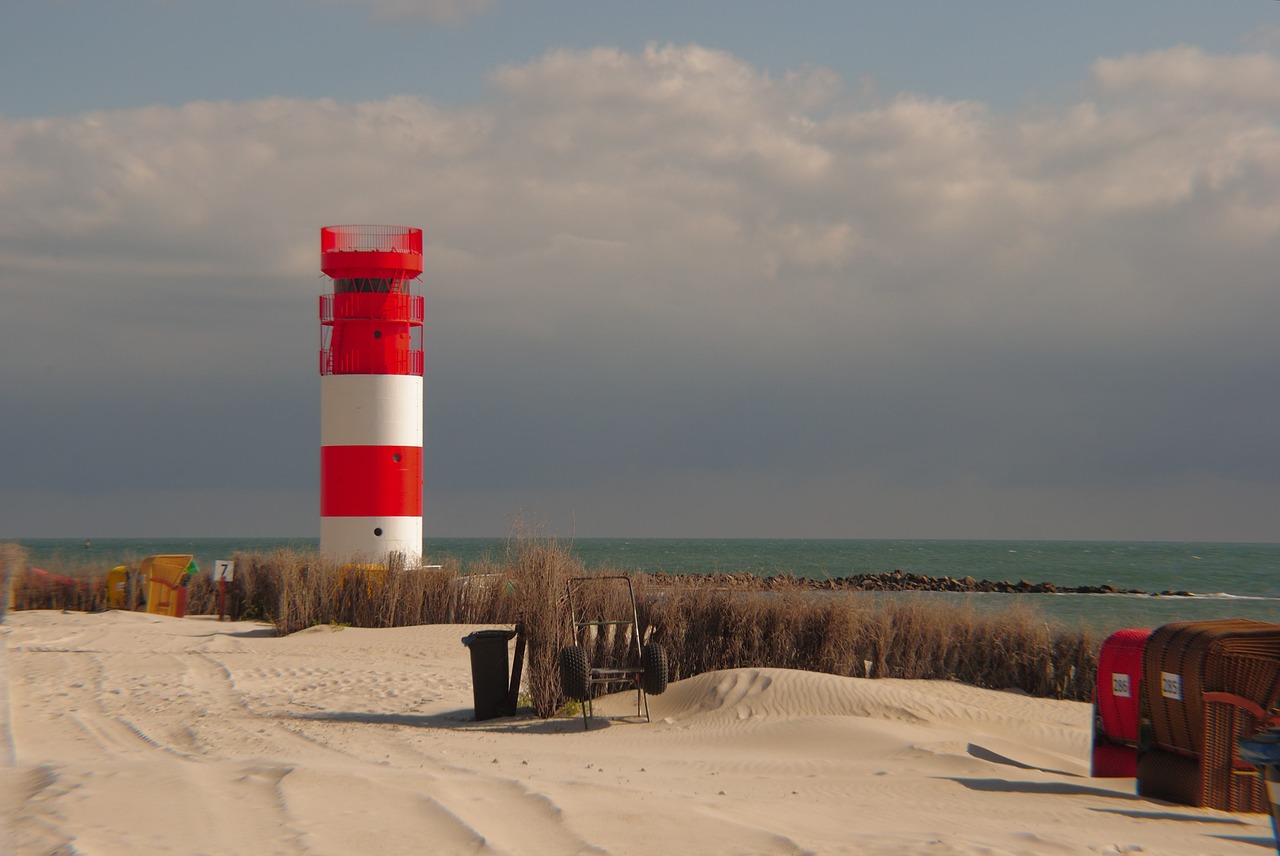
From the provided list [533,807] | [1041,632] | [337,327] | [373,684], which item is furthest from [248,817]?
[337,327]

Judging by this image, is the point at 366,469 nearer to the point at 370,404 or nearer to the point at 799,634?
the point at 370,404

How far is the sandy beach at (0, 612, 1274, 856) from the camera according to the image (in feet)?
19.2

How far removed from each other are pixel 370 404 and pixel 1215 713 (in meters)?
16.8

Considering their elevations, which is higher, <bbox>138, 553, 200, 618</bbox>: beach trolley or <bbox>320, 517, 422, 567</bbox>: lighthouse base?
<bbox>320, 517, 422, 567</bbox>: lighthouse base

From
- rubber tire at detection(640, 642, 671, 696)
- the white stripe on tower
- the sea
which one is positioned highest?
the white stripe on tower

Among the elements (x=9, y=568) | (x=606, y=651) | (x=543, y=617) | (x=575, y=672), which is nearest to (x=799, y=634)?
(x=606, y=651)

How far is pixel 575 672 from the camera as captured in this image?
35.7 feet

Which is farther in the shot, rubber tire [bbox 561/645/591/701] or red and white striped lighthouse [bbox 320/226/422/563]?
red and white striped lighthouse [bbox 320/226/422/563]

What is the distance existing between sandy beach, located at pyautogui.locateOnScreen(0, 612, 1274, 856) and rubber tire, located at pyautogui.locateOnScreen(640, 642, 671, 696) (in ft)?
1.23

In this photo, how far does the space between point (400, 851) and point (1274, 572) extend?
61.3 m

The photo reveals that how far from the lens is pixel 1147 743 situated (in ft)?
28.3

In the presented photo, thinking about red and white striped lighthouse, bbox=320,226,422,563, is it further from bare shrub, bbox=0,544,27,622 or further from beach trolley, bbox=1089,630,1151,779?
beach trolley, bbox=1089,630,1151,779

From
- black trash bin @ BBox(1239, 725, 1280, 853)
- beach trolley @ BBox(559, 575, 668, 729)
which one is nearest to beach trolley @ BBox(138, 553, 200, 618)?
beach trolley @ BBox(559, 575, 668, 729)

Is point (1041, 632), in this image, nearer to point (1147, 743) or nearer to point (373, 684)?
point (1147, 743)
